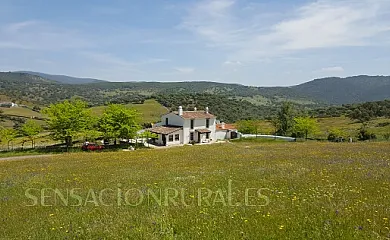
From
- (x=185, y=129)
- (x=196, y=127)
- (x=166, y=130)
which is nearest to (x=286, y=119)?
(x=196, y=127)

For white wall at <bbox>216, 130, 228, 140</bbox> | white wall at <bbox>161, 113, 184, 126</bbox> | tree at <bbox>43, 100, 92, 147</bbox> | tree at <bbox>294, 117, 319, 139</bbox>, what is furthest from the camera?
white wall at <bbox>216, 130, 228, 140</bbox>

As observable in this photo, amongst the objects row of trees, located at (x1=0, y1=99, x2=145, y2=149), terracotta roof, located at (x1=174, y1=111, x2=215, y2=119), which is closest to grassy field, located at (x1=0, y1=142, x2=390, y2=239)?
row of trees, located at (x1=0, y1=99, x2=145, y2=149)

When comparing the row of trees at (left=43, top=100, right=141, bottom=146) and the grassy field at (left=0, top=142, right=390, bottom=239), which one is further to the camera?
the row of trees at (left=43, top=100, right=141, bottom=146)

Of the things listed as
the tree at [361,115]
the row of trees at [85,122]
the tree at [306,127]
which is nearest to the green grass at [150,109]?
the tree at [306,127]

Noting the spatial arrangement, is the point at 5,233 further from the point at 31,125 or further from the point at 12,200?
the point at 31,125

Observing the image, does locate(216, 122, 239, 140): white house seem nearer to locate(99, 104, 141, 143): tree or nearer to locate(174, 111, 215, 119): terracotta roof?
locate(174, 111, 215, 119): terracotta roof

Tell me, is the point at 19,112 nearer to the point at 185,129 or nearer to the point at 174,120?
the point at 174,120
